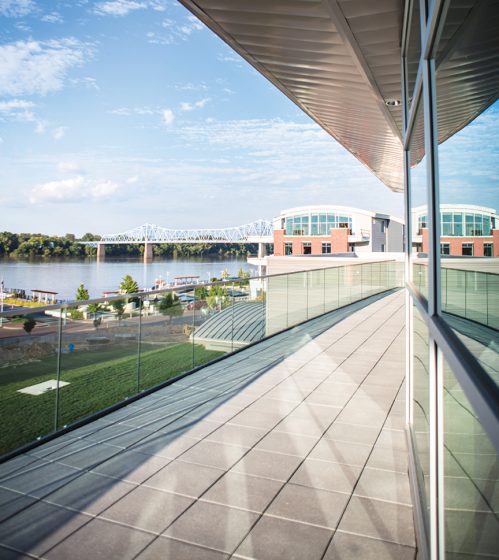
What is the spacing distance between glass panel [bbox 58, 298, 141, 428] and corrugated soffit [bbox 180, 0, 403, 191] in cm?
208

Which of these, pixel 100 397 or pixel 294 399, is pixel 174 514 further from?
pixel 294 399

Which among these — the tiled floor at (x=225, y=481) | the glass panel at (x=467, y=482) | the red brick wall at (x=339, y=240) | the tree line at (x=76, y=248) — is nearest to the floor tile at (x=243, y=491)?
the tiled floor at (x=225, y=481)

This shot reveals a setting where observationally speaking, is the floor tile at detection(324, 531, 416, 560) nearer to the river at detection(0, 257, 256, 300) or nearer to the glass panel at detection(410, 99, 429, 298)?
the glass panel at detection(410, 99, 429, 298)

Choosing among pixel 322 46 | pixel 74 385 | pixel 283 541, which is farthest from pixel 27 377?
pixel 322 46

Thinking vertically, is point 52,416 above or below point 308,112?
below

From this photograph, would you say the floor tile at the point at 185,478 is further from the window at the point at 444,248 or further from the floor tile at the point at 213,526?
the window at the point at 444,248

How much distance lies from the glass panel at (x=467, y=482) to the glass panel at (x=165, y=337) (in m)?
2.96

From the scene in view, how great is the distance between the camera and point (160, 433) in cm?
304

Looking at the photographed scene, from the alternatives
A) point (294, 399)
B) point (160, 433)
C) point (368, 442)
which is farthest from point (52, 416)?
point (368, 442)

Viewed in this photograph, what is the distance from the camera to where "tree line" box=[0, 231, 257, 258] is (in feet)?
227

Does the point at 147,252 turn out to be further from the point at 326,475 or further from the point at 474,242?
the point at 474,242

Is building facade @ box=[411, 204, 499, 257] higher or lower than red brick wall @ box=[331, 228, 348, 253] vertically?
lower

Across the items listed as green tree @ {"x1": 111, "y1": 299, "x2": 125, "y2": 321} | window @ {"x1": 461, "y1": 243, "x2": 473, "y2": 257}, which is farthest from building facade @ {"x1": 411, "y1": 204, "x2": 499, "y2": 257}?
green tree @ {"x1": 111, "y1": 299, "x2": 125, "y2": 321}

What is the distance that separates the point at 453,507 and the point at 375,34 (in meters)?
3.01
